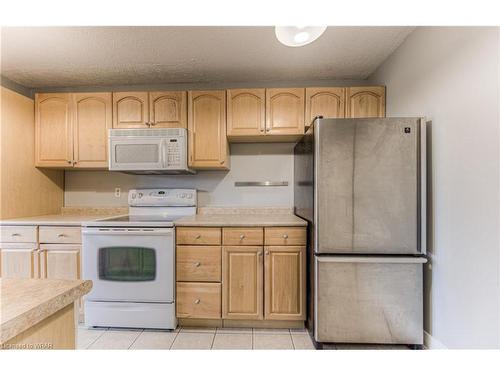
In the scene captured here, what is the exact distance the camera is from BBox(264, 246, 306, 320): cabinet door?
2164 mm

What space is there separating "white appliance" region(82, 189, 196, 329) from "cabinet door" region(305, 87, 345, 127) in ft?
5.47

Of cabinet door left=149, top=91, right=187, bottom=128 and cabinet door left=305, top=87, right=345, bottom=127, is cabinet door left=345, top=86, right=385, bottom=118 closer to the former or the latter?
cabinet door left=305, top=87, right=345, bottom=127

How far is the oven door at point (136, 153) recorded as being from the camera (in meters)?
2.46

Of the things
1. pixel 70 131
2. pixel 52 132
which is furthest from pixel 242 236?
pixel 52 132

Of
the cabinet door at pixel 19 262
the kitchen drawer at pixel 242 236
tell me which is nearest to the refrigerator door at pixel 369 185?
the kitchen drawer at pixel 242 236

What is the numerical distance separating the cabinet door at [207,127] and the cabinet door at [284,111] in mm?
439

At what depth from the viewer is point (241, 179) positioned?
291 centimetres

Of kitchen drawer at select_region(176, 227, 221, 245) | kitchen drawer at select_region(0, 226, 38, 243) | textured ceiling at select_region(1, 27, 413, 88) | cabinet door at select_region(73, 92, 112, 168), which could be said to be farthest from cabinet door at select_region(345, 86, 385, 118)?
kitchen drawer at select_region(0, 226, 38, 243)

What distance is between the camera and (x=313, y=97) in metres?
2.51

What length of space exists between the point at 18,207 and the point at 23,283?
2.42 m

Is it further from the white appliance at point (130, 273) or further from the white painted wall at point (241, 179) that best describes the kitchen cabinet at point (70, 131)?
the white appliance at point (130, 273)

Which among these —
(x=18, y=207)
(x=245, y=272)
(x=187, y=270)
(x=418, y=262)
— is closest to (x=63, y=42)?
(x=18, y=207)

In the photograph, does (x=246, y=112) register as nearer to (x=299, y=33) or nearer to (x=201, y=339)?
(x=299, y=33)
